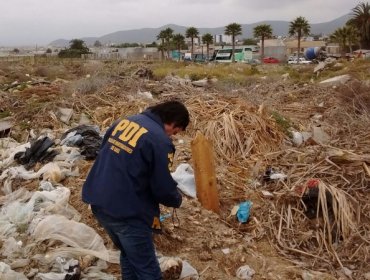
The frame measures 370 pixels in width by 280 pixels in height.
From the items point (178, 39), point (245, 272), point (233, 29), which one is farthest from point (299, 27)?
point (245, 272)

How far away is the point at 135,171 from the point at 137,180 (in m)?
0.07

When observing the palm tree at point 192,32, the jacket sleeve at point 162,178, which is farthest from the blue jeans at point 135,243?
the palm tree at point 192,32

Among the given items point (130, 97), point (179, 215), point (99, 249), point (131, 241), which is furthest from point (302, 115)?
point (131, 241)

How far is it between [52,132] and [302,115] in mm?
5765

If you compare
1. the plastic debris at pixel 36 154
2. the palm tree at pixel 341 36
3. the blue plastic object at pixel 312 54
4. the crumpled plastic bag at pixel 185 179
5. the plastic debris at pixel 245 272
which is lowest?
the plastic debris at pixel 245 272

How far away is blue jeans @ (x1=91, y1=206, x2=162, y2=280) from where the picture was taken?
2695mm

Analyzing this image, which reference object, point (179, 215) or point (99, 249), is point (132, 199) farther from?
point (179, 215)

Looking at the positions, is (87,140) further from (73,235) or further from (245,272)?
(245,272)

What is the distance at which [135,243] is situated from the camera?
2717mm

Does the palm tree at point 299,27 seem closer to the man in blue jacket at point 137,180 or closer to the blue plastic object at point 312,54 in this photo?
the blue plastic object at point 312,54

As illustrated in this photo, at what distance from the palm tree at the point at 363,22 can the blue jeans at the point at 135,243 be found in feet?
147

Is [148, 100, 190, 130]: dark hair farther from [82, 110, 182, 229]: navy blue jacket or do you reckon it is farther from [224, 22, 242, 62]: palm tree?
[224, 22, 242, 62]: palm tree

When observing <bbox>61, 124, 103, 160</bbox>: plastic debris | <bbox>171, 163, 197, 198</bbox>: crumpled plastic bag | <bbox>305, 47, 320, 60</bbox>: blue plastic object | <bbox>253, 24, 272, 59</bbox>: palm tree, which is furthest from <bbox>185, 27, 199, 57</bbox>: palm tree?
<bbox>171, 163, 197, 198</bbox>: crumpled plastic bag

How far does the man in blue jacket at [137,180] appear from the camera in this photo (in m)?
2.56
